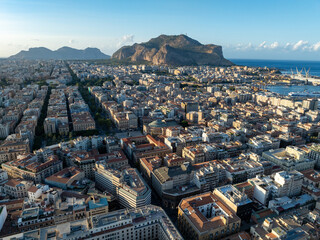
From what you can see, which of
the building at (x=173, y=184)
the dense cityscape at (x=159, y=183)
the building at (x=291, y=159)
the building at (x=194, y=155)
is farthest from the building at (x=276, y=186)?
the building at (x=194, y=155)

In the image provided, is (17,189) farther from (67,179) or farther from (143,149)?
(143,149)

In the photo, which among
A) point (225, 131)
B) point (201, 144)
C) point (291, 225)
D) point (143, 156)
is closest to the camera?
point (291, 225)

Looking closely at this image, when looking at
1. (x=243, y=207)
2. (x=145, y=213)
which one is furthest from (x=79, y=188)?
(x=243, y=207)

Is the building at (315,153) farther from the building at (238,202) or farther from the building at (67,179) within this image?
the building at (67,179)

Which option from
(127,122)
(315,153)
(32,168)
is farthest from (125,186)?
(315,153)

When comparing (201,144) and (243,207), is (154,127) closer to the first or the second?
(201,144)

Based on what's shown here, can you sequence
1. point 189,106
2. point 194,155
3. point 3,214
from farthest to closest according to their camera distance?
point 189,106 → point 194,155 → point 3,214
